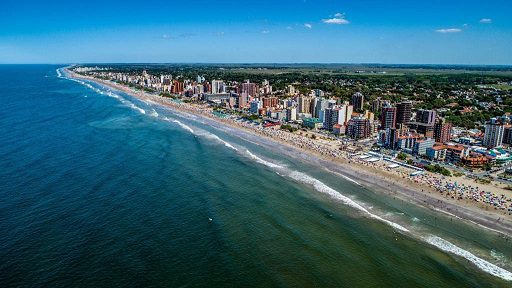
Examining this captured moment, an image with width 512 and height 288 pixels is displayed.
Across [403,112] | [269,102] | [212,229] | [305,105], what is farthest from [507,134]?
[212,229]

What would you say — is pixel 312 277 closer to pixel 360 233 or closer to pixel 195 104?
pixel 360 233

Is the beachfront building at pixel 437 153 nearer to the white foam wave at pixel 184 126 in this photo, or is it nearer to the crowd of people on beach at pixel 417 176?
the crowd of people on beach at pixel 417 176

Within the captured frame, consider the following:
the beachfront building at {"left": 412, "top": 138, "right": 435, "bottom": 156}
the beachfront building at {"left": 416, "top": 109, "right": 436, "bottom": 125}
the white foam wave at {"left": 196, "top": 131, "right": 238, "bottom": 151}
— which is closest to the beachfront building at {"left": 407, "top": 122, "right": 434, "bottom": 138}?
the beachfront building at {"left": 416, "top": 109, "right": 436, "bottom": 125}

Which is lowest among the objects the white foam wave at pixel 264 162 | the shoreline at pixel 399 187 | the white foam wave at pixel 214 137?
the shoreline at pixel 399 187

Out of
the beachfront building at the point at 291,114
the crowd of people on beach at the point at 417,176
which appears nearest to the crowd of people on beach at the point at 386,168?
the crowd of people on beach at the point at 417,176

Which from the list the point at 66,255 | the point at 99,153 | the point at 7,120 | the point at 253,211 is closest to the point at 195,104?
the point at 7,120

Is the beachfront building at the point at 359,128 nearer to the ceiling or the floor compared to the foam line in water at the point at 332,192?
nearer to the ceiling

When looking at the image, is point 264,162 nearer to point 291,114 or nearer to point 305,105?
point 291,114
